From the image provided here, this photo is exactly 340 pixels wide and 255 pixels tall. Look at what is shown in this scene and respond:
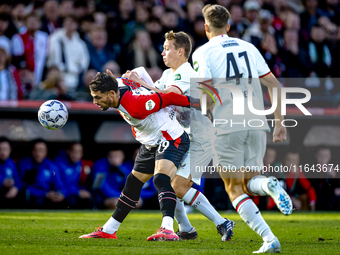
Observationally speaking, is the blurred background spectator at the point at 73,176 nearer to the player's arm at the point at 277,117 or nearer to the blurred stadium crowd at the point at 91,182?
the blurred stadium crowd at the point at 91,182

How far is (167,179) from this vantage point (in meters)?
4.89

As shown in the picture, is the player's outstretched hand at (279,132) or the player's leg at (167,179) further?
the player's leg at (167,179)

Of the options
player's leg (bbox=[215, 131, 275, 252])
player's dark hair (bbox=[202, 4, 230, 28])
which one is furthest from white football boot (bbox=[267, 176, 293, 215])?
player's dark hair (bbox=[202, 4, 230, 28])

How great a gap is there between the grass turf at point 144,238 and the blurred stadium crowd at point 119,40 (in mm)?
2944

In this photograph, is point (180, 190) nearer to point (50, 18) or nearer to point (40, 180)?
point (40, 180)

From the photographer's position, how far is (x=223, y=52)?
14.1 ft

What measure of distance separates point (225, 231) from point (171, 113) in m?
1.41

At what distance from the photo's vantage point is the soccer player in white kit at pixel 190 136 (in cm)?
524

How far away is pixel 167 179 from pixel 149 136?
1.69ft

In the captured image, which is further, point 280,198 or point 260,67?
point 260,67

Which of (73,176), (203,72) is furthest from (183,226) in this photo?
(73,176)

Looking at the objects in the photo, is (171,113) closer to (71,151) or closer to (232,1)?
(71,151)

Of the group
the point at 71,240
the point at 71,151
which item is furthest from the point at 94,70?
the point at 71,240

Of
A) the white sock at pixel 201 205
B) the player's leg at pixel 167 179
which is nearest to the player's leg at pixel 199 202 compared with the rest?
the white sock at pixel 201 205
